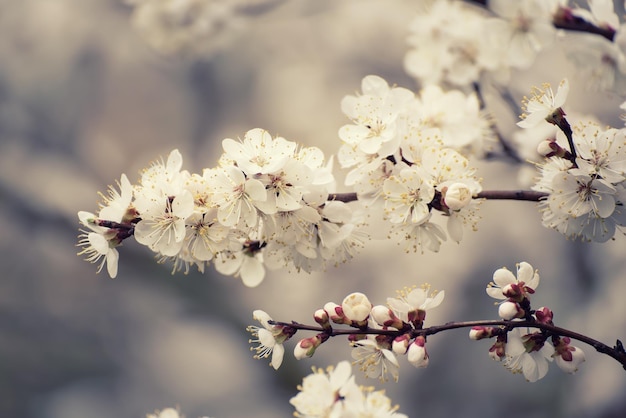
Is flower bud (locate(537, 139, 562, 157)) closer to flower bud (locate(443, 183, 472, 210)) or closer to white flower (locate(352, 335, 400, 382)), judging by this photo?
flower bud (locate(443, 183, 472, 210))

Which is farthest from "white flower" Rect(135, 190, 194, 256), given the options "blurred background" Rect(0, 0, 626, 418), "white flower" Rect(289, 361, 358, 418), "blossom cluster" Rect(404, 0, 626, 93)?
"blurred background" Rect(0, 0, 626, 418)

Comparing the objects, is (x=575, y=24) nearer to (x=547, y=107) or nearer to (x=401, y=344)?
(x=547, y=107)

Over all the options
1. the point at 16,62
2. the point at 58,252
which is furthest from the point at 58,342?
the point at 16,62

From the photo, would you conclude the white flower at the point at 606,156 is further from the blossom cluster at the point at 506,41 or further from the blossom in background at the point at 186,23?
the blossom in background at the point at 186,23

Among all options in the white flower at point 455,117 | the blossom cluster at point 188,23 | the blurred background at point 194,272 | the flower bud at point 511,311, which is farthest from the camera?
the blurred background at point 194,272

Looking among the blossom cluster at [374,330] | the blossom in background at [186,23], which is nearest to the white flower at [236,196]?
the blossom cluster at [374,330]

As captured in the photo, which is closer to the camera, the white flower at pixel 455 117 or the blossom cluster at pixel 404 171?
the blossom cluster at pixel 404 171

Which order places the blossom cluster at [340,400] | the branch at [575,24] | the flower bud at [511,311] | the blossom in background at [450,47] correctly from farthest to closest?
the blossom in background at [450,47]
the branch at [575,24]
the flower bud at [511,311]
the blossom cluster at [340,400]
